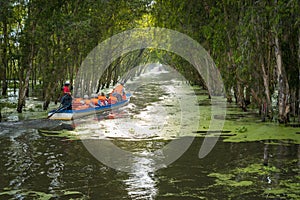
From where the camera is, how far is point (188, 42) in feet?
90.0

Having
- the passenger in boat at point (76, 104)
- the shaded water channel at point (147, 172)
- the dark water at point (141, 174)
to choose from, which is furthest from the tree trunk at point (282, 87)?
the passenger in boat at point (76, 104)

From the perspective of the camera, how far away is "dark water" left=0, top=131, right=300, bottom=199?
777 centimetres

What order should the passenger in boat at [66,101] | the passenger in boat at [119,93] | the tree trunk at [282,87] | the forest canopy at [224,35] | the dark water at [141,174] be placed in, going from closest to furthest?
the dark water at [141,174], the forest canopy at [224,35], the tree trunk at [282,87], the passenger in boat at [66,101], the passenger in boat at [119,93]

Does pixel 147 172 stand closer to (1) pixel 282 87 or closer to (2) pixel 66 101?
(1) pixel 282 87

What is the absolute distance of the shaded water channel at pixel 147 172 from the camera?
779 cm

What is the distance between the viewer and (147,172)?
9.33 metres

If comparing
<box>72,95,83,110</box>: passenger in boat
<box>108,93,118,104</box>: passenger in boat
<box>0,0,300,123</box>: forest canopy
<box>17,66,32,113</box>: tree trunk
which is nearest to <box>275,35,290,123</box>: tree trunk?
<box>0,0,300,123</box>: forest canopy

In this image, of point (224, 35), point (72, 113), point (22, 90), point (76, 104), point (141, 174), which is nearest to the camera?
point (141, 174)

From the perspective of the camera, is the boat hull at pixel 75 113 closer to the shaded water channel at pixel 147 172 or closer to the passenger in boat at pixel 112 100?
the passenger in boat at pixel 112 100

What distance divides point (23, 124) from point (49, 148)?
163 inches

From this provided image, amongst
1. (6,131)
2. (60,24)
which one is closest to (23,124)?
(6,131)

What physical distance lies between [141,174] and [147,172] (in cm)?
22

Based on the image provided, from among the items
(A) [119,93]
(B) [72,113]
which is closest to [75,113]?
(B) [72,113]

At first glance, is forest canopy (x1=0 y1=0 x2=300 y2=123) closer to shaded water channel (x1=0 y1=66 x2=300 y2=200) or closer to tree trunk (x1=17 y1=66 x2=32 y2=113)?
tree trunk (x1=17 y1=66 x2=32 y2=113)
